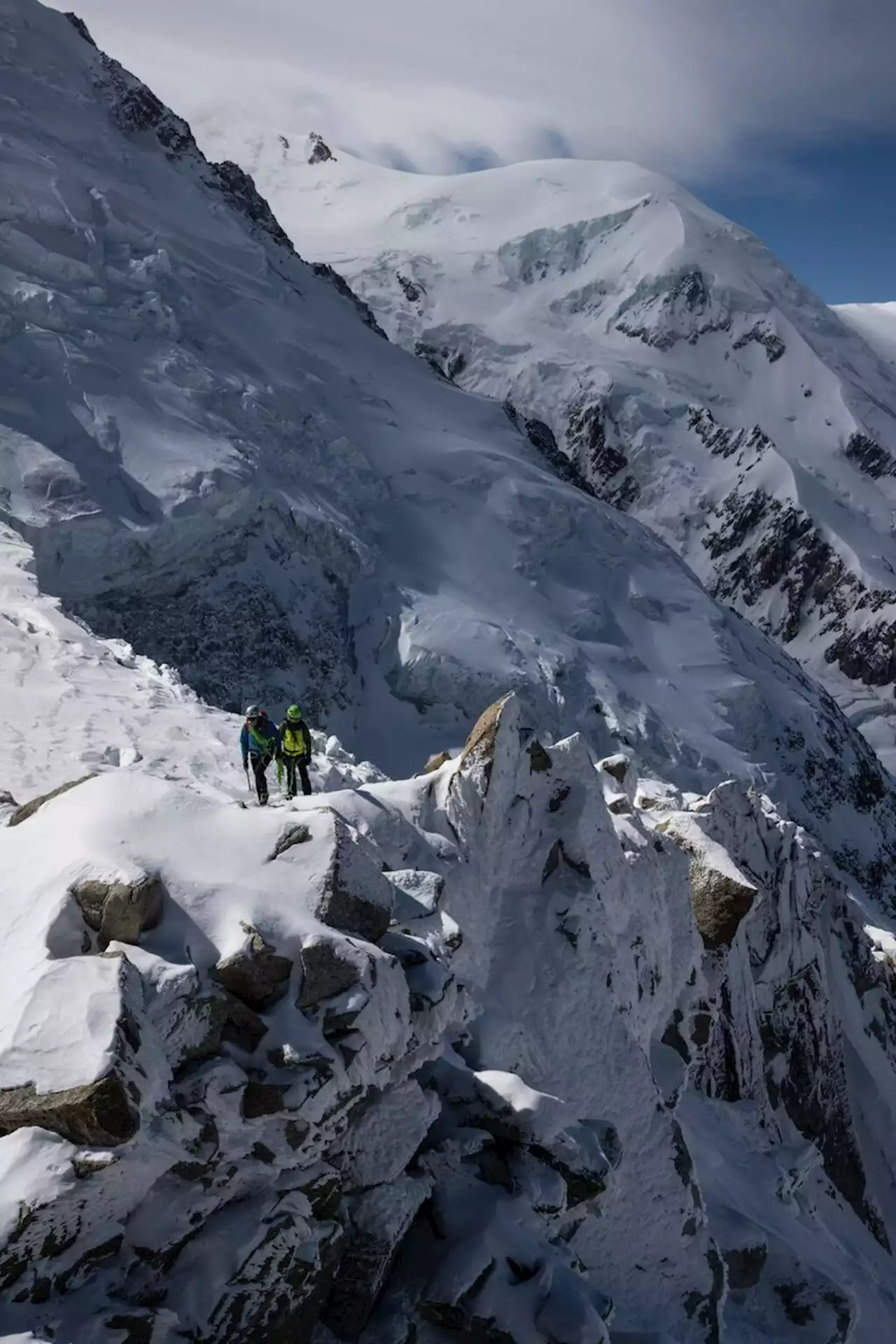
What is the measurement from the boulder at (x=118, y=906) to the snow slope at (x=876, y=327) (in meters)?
190

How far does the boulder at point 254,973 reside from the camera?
6.73 m

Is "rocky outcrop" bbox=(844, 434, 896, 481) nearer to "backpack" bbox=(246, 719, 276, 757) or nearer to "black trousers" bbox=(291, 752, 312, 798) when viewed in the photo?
"black trousers" bbox=(291, 752, 312, 798)

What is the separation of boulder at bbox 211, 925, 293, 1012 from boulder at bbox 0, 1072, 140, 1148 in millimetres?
1151

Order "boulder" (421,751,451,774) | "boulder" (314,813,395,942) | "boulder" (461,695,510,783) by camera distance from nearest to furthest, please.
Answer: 1. "boulder" (314,813,395,942)
2. "boulder" (461,695,510,783)
3. "boulder" (421,751,451,774)

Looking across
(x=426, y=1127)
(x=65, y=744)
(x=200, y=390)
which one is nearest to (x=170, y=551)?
Result: (x=200, y=390)

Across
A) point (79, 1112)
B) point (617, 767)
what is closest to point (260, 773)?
point (79, 1112)

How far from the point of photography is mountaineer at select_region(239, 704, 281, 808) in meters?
13.3

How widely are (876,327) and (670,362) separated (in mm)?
80099

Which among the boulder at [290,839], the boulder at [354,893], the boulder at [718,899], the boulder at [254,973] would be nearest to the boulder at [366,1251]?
the boulder at [254,973]

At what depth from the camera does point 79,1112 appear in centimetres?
555

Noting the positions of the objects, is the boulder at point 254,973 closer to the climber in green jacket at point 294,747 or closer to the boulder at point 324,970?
the boulder at point 324,970

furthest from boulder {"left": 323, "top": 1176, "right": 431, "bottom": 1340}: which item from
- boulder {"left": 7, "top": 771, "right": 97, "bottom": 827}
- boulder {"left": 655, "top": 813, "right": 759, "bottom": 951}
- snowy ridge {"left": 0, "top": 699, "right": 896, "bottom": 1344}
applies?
boulder {"left": 655, "top": 813, "right": 759, "bottom": 951}

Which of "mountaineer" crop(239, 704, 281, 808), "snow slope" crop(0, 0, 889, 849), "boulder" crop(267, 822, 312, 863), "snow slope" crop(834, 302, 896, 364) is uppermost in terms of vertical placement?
"snow slope" crop(834, 302, 896, 364)

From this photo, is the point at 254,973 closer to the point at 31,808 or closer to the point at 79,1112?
the point at 79,1112
